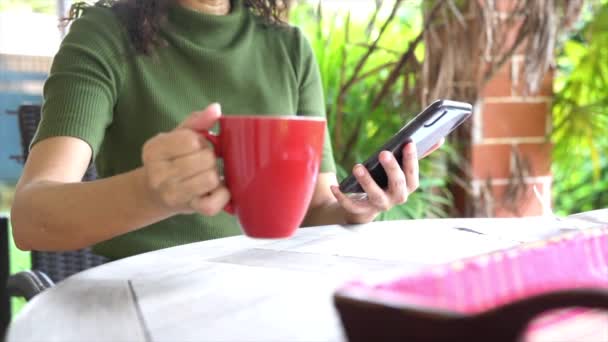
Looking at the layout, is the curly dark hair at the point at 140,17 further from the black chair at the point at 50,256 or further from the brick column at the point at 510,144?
the brick column at the point at 510,144

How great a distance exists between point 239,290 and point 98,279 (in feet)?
0.46

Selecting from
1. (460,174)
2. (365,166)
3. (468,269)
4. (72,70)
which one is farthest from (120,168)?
(460,174)

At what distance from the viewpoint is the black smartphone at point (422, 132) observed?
32.7 inches

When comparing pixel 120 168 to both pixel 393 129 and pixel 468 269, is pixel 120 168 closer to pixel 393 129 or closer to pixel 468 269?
pixel 468 269

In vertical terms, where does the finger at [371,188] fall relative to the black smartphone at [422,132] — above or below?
below

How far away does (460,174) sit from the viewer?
205 cm

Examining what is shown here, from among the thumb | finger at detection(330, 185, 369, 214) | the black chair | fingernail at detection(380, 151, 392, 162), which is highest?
the thumb

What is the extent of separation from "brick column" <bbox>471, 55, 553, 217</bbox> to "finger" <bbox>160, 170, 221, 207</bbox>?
1.51 meters

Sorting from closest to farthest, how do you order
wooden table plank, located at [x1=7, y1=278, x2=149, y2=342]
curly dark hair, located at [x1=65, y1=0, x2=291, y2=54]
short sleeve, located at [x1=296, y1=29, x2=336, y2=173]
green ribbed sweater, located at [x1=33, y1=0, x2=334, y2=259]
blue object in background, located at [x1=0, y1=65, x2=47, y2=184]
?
wooden table plank, located at [x1=7, y1=278, x2=149, y2=342]
green ribbed sweater, located at [x1=33, y1=0, x2=334, y2=259]
curly dark hair, located at [x1=65, y1=0, x2=291, y2=54]
short sleeve, located at [x1=296, y1=29, x2=336, y2=173]
blue object in background, located at [x1=0, y1=65, x2=47, y2=184]

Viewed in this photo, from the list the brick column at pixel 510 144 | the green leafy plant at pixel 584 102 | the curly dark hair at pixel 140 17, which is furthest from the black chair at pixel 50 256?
the green leafy plant at pixel 584 102

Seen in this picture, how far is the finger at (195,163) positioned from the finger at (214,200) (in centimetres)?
2

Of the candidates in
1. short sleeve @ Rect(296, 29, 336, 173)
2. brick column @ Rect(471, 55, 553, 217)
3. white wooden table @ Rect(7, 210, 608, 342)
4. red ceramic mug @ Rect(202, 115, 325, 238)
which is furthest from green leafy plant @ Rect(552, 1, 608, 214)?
red ceramic mug @ Rect(202, 115, 325, 238)

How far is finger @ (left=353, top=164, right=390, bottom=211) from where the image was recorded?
2.89 feet

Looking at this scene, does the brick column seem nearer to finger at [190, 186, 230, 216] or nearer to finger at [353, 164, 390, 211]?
finger at [353, 164, 390, 211]
